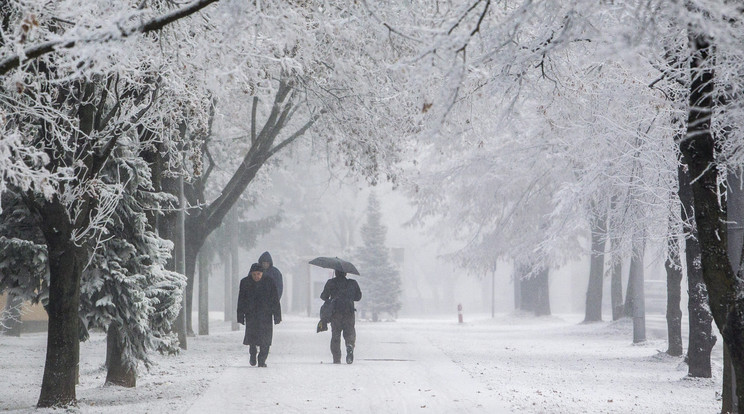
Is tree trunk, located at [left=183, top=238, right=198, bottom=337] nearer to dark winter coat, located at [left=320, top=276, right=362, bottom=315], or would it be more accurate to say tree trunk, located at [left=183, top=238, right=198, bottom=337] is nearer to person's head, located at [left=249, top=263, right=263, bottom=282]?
person's head, located at [left=249, top=263, right=263, bottom=282]

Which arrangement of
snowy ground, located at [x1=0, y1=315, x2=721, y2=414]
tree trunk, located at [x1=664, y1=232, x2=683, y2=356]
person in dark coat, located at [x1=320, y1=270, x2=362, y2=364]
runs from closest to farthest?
snowy ground, located at [x1=0, y1=315, x2=721, y2=414] < person in dark coat, located at [x1=320, y1=270, x2=362, y2=364] < tree trunk, located at [x1=664, y1=232, x2=683, y2=356]

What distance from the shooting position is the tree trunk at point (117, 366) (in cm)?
1220

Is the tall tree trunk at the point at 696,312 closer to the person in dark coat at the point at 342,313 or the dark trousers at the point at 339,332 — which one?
the person in dark coat at the point at 342,313

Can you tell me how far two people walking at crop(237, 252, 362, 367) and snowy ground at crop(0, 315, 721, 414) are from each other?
42cm

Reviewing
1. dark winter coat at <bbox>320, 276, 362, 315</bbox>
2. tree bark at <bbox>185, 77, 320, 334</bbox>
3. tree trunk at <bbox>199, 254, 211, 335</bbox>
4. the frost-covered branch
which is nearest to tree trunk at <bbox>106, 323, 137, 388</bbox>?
dark winter coat at <bbox>320, 276, 362, 315</bbox>

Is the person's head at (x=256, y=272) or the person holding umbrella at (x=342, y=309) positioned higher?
the person's head at (x=256, y=272)

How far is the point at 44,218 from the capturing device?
10.1m

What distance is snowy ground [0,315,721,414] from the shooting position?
10.8 m

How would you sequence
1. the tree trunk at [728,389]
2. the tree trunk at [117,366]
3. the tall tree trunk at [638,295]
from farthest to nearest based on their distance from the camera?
the tall tree trunk at [638,295], the tree trunk at [117,366], the tree trunk at [728,389]

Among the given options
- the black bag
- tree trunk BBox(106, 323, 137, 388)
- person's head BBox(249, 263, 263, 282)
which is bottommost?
tree trunk BBox(106, 323, 137, 388)

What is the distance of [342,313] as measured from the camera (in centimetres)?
1634

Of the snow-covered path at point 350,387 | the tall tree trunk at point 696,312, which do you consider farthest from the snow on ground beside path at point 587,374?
the snow-covered path at point 350,387

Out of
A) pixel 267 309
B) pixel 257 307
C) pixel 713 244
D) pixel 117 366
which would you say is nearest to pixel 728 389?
pixel 713 244

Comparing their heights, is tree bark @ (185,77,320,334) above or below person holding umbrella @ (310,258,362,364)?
above
